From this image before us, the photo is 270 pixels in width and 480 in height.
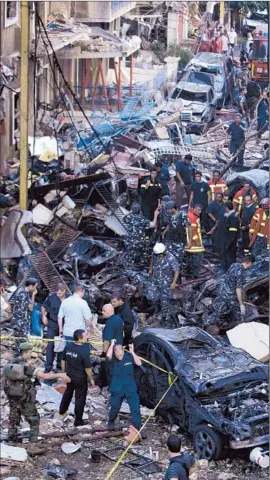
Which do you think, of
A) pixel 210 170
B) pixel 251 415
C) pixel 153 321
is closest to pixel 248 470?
pixel 251 415

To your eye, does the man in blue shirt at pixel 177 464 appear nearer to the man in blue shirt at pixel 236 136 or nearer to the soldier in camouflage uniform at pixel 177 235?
the soldier in camouflage uniform at pixel 177 235

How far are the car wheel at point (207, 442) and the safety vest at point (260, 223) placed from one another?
589 centimetres

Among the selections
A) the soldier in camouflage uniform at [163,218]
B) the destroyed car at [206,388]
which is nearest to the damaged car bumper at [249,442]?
the destroyed car at [206,388]

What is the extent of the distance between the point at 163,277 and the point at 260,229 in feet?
7.35

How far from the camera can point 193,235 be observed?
17719mm

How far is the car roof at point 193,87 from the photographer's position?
30484 millimetres

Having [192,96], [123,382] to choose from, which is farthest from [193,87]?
[123,382]

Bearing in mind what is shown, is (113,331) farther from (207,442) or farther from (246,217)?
(246,217)

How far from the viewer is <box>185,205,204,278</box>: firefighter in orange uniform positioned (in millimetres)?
17578

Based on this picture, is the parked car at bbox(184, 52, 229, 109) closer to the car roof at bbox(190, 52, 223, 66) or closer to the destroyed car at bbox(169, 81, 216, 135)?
the car roof at bbox(190, 52, 223, 66)

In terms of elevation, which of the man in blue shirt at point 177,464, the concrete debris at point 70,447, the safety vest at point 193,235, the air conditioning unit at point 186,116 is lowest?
the concrete debris at point 70,447

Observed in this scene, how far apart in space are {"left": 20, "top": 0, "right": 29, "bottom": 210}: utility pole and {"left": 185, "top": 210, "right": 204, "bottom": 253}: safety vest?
139 inches

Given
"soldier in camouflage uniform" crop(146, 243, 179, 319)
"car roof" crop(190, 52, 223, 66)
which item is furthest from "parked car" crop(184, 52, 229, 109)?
"soldier in camouflage uniform" crop(146, 243, 179, 319)

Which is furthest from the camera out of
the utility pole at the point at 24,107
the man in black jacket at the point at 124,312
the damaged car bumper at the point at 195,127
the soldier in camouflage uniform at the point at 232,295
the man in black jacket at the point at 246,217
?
the damaged car bumper at the point at 195,127
